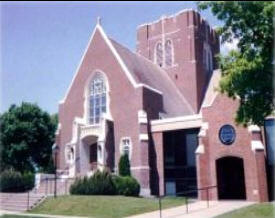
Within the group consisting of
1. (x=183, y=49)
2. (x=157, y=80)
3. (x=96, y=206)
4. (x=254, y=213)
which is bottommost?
(x=254, y=213)

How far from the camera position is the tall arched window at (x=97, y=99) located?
34.9m

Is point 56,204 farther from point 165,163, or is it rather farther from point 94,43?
point 94,43

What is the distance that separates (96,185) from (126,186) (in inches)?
82.6

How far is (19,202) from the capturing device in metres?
24.6

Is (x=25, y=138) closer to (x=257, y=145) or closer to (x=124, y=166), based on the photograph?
(x=124, y=166)

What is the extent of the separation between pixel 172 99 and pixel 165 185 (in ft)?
32.7

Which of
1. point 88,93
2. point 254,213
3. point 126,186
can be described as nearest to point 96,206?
point 126,186

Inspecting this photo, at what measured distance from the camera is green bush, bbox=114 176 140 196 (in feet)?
86.4

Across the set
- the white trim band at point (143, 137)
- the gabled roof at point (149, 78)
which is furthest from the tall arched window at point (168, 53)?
the white trim band at point (143, 137)

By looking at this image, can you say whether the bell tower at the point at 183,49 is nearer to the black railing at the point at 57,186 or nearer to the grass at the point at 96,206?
the black railing at the point at 57,186

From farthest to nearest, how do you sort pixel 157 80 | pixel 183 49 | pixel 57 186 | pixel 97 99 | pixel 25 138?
pixel 183 49
pixel 25 138
pixel 157 80
pixel 97 99
pixel 57 186

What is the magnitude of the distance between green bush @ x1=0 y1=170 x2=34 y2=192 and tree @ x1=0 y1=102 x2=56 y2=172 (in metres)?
7.75

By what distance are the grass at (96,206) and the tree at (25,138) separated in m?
17.8

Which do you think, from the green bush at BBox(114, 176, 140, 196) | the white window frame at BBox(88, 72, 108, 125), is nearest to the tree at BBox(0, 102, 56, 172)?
the white window frame at BBox(88, 72, 108, 125)
